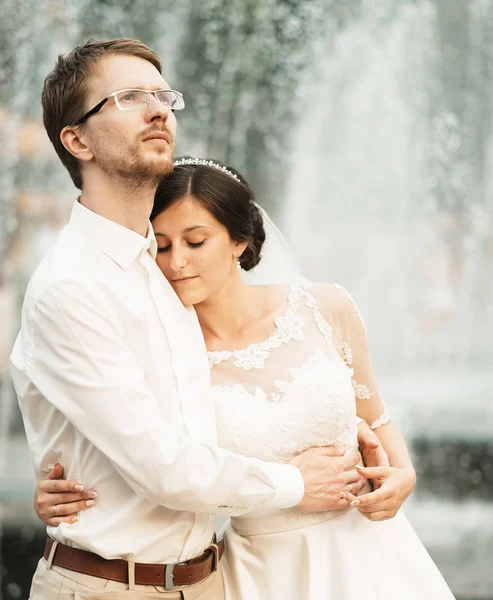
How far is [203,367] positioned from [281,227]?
615 centimetres

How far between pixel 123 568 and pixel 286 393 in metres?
0.81

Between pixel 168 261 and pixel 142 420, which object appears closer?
pixel 142 420

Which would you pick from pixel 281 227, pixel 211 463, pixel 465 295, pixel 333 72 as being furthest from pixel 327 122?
pixel 211 463

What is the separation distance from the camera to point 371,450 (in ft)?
9.02

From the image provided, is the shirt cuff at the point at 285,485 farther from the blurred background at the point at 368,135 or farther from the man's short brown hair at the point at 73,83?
the blurred background at the point at 368,135

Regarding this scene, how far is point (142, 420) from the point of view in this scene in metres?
2.08

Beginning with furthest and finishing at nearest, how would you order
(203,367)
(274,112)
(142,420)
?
(274,112)
(203,367)
(142,420)

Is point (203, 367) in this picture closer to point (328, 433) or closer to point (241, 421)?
point (241, 421)

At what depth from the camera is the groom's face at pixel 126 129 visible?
2.37 meters

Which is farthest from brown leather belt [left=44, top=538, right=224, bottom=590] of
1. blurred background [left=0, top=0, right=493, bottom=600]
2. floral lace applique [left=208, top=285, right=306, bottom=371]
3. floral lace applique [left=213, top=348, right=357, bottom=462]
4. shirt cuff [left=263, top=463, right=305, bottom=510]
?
blurred background [left=0, top=0, right=493, bottom=600]

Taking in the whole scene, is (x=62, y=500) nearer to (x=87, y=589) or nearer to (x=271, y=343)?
(x=87, y=589)

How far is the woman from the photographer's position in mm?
2578

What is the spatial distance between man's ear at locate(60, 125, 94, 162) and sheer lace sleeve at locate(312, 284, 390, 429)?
1.00 meters

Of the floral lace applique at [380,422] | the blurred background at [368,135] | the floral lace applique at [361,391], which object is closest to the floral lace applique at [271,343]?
the floral lace applique at [361,391]
